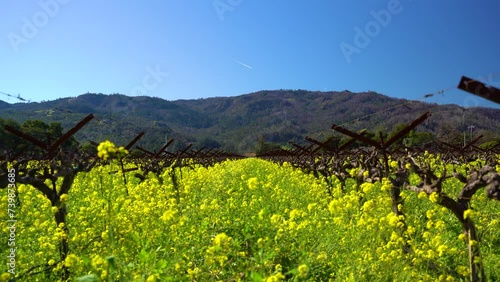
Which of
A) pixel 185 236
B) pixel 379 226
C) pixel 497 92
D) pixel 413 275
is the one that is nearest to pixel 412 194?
pixel 379 226

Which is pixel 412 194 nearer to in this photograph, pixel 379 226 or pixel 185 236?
pixel 379 226

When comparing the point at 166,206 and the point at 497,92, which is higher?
the point at 497,92

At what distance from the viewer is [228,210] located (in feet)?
27.3

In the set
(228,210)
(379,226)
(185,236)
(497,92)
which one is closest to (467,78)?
(497,92)

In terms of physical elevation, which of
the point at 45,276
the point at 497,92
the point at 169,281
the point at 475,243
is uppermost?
the point at 497,92

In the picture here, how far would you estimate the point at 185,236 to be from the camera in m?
6.18

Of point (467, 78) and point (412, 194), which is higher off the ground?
point (467, 78)

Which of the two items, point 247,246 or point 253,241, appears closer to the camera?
point 247,246

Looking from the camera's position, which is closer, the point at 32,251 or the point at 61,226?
the point at 61,226

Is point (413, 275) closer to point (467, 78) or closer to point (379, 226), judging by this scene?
point (379, 226)

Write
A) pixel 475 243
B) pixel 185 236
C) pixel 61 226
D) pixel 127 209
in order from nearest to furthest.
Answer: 1. pixel 475 243
2. pixel 61 226
3. pixel 185 236
4. pixel 127 209

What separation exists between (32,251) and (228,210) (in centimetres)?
358

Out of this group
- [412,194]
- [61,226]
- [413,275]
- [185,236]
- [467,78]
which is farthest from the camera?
[412,194]

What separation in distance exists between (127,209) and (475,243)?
580 centimetres
